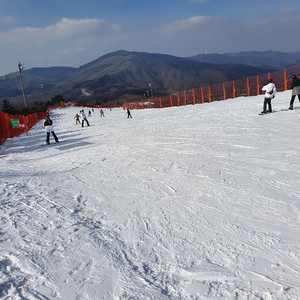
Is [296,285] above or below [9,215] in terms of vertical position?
below

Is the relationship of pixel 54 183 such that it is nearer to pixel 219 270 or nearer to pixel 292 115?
pixel 219 270

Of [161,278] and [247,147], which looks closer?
[161,278]

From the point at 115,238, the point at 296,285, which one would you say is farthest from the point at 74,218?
the point at 296,285

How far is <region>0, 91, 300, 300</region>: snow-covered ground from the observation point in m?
2.35

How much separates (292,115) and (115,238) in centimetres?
968

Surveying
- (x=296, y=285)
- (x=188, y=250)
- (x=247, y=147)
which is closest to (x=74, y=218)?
(x=188, y=250)

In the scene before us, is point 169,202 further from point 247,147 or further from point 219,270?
point 247,147

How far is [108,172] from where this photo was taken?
6008 millimetres

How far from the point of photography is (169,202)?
4.04 meters

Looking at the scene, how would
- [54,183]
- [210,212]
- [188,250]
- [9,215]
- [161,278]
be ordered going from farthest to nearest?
[54,183]
[9,215]
[210,212]
[188,250]
[161,278]

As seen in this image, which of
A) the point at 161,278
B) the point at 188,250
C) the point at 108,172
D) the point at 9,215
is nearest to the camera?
the point at 161,278

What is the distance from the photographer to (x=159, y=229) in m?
A: 3.28

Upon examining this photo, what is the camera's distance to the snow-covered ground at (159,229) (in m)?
2.35

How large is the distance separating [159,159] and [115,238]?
3665 millimetres
